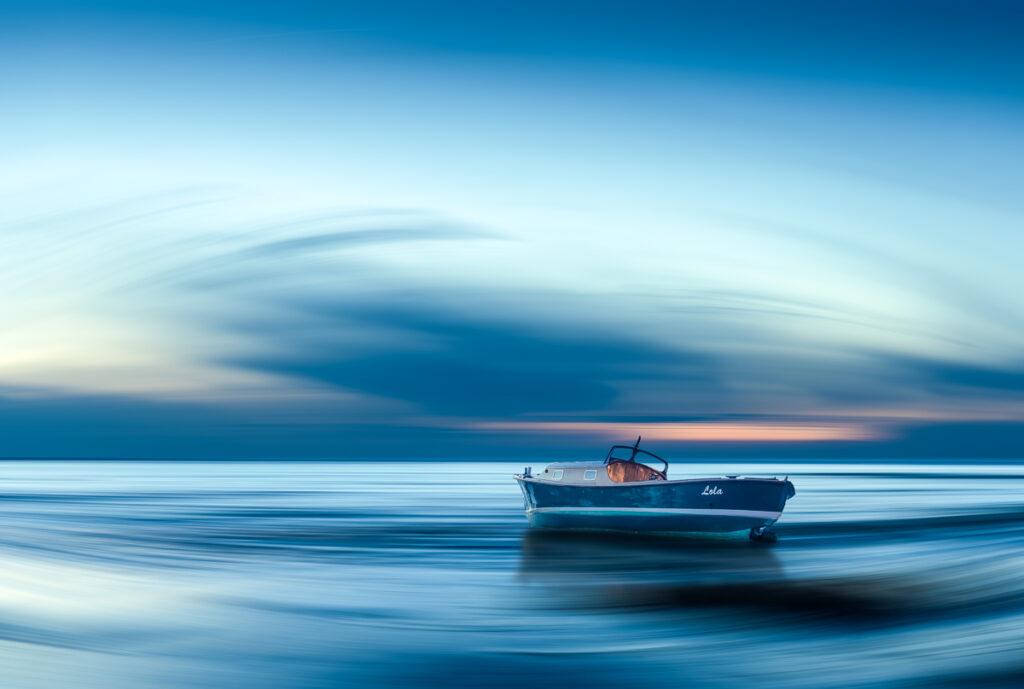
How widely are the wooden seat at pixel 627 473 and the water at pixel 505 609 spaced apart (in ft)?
8.30

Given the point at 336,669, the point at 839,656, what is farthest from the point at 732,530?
the point at 336,669

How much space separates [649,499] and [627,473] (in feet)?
6.17

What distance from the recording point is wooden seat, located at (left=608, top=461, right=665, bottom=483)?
1388 inches

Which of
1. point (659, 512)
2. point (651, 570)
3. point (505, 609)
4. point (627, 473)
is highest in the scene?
point (627, 473)

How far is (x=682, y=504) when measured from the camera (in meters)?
32.9

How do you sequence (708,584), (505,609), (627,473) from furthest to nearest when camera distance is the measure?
(627,473) < (708,584) < (505,609)

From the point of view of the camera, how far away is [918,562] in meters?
29.0

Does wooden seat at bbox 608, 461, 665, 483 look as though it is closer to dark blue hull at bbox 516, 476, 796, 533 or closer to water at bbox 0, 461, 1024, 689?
dark blue hull at bbox 516, 476, 796, 533

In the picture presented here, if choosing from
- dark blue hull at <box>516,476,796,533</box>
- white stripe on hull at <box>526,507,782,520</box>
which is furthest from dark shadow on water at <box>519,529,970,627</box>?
white stripe on hull at <box>526,507,782,520</box>

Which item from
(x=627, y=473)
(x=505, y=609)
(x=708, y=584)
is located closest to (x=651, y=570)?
(x=708, y=584)

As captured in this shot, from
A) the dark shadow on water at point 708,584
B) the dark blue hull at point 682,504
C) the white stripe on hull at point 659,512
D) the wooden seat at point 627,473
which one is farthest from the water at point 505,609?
the wooden seat at point 627,473

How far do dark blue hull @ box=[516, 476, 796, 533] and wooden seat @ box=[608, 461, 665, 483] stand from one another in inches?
29.5

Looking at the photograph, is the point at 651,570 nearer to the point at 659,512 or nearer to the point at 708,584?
the point at 708,584

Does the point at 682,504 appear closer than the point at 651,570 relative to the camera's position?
No
